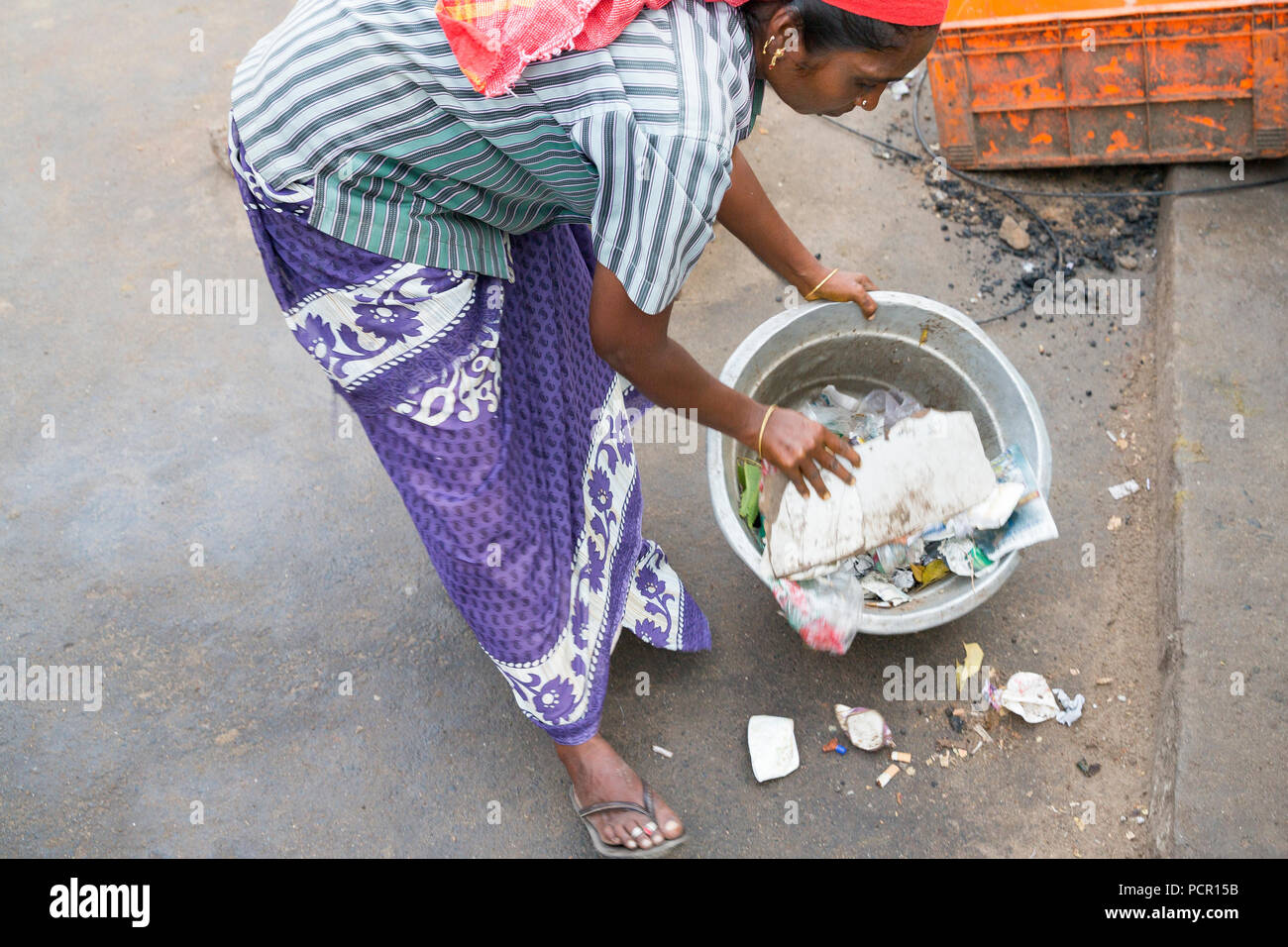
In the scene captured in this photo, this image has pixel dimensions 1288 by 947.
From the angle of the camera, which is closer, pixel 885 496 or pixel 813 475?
pixel 813 475

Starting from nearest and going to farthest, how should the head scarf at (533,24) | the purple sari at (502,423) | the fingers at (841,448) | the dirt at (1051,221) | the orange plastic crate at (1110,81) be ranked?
the head scarf at (533,24) < the purple sari at (502,423) < the fingers at (841,448) < the orange plastic crate at (1110,81) < the dirt at (1051,221)

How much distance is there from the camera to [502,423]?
1733mm

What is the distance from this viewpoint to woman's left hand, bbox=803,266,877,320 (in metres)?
2.23

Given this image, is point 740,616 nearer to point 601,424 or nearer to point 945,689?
point 945,689

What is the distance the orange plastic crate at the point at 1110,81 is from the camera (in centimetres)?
291

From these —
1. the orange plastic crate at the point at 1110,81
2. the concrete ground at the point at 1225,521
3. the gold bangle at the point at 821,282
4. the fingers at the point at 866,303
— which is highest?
the orange plastic crate at the point at 1110,81

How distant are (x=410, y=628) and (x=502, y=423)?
1.04 meters

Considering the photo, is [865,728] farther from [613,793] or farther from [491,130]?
[491,130]

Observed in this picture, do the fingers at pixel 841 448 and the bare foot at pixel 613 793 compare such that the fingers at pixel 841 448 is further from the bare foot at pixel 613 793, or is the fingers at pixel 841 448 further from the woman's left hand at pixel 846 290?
the bare foot at pixel 613 793

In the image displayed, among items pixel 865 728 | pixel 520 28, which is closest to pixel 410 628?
pixel 865 728

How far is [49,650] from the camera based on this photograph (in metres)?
2.51

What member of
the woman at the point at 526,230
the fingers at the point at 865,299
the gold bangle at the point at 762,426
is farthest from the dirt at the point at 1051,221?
the gold bangle at the point at 762,426

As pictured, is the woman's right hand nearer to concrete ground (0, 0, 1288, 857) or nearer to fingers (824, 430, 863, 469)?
fingers (824, 430, 863, 469)
